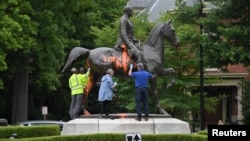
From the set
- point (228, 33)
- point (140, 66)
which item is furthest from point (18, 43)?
point (140, 66)

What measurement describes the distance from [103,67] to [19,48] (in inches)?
658

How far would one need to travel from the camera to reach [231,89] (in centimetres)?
5275

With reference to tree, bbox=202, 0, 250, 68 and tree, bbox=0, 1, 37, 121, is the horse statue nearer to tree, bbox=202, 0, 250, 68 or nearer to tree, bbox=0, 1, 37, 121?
tree, bbox=202, 0, 250, 68

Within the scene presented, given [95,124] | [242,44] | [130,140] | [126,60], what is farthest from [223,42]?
[130,140]

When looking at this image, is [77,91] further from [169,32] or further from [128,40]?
[169,32]

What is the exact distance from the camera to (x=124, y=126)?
19.2 meters

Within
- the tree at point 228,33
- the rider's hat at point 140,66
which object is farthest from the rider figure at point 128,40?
the tree at point 228,33

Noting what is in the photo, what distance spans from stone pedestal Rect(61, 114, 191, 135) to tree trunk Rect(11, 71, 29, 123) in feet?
72.0

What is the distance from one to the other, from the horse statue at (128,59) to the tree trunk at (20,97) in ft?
66.8

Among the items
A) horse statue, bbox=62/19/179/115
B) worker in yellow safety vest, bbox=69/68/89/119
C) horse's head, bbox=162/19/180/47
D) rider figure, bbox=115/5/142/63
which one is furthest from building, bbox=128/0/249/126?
worker in yellow safety vest, bbox=69/68/89/119

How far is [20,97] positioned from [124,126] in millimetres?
23496

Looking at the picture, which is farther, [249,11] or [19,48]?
[19,48]

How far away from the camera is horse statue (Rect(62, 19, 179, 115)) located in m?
21.0

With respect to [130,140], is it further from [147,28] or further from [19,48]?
[147,28]
